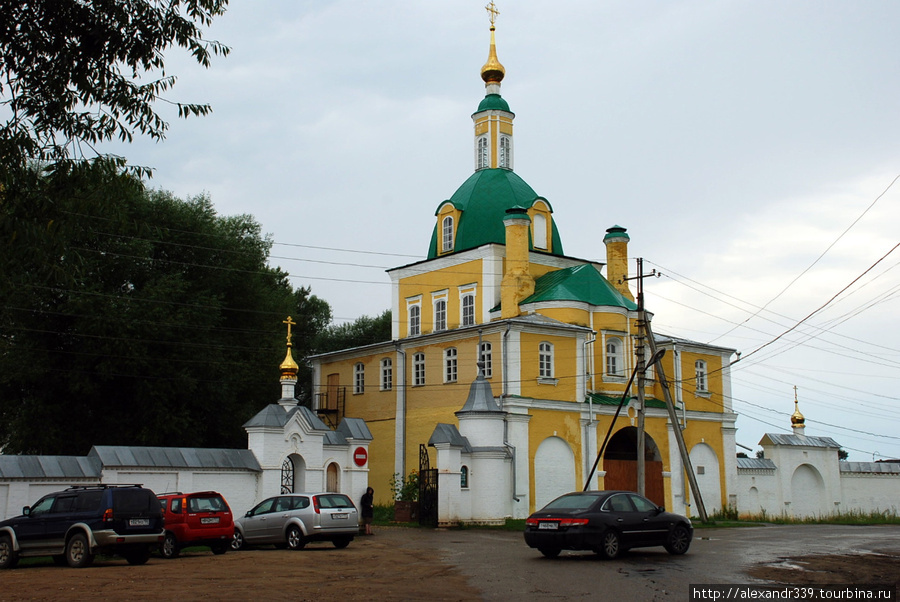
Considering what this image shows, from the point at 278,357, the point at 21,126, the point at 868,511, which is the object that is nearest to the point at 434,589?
the point at 21,126

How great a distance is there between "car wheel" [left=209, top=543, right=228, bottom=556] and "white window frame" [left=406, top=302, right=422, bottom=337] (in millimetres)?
21568

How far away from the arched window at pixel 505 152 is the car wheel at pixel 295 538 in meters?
24.2

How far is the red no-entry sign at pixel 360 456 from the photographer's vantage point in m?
31.1

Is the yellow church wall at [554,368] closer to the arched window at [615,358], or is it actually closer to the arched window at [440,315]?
the arched window at [615,358]

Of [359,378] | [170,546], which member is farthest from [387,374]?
[170,546]

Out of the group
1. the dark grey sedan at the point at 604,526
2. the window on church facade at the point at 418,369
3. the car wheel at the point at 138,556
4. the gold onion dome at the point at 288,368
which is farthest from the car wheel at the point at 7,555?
the window on church facade at the point at 418,369

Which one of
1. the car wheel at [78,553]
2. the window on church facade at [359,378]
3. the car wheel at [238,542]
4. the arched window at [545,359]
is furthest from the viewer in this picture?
the window on church facade at [359,378]

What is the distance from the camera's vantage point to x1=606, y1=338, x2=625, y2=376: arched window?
1462 inches

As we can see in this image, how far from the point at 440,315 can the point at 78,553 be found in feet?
80.9

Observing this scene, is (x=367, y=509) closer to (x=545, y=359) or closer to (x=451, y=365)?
(x=545, y=359)

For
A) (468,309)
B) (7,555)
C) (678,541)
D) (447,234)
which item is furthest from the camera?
(447,234)

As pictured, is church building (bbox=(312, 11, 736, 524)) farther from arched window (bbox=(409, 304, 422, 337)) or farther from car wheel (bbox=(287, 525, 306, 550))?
car wheel (bbox=(287, 525, 306, 550))

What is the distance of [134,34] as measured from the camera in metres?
11.1

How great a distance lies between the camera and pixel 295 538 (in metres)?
21.1
